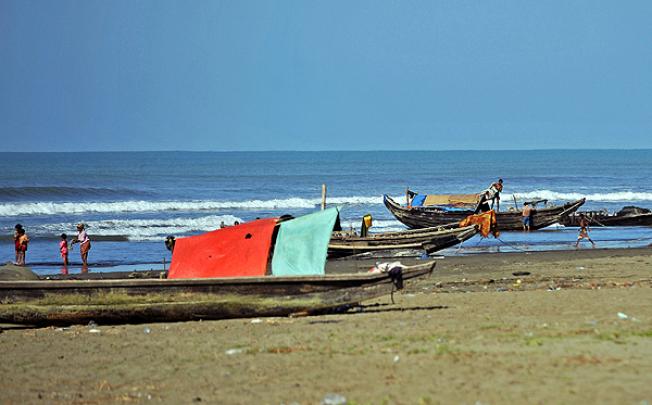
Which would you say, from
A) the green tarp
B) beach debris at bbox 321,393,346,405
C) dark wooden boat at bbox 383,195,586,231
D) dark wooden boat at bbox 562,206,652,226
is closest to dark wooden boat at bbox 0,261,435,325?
the green tarp

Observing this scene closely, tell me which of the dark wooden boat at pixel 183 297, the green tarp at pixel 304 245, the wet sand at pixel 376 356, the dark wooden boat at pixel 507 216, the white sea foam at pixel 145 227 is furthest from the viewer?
the white sea foam at pixel 145 227

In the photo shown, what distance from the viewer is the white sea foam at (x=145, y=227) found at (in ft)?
112

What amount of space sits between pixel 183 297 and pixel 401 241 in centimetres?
1167

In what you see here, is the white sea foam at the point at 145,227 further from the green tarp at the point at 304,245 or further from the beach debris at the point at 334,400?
the beach debris at the point at 334,400

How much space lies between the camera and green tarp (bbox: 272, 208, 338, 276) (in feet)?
44.0

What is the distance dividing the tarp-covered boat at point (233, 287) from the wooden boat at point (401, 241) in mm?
10146

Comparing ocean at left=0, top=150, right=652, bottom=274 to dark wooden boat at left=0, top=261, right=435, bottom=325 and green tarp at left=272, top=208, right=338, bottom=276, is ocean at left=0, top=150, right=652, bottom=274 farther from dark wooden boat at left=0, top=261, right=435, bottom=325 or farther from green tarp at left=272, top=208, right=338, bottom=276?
dark wooden boat at left=0, top=261, right=435, bottom=325

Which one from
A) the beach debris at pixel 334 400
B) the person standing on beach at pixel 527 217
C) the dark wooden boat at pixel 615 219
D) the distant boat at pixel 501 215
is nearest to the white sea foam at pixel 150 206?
the distant boat at pixel 501 215

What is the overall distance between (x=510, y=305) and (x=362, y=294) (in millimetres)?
2369

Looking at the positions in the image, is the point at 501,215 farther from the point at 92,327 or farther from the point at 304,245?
the point at 92,327

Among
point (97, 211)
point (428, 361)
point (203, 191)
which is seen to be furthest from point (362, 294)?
point (203, 191)

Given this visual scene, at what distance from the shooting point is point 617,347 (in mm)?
9883

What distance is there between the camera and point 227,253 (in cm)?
1392

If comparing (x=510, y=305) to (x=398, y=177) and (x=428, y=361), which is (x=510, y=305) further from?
(x=398, y=177)
